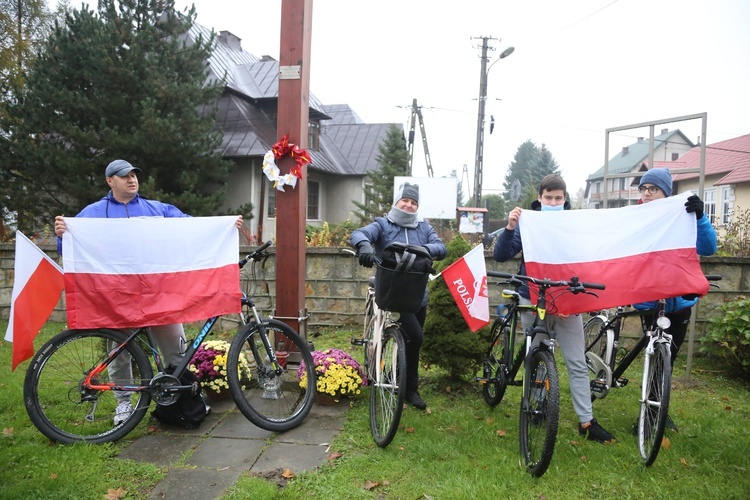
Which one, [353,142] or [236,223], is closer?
[236,223]

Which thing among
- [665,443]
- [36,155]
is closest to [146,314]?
[665,443]

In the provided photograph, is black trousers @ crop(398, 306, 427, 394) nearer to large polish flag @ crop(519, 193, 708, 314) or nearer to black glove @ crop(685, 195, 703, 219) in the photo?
large polish flag @ crop(519, 193, 708, 314)

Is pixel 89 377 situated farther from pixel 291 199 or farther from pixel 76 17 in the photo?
pixel 76 17

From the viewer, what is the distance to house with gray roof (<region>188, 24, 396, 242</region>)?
60.6 feet

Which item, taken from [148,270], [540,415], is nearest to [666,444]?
[540,415]

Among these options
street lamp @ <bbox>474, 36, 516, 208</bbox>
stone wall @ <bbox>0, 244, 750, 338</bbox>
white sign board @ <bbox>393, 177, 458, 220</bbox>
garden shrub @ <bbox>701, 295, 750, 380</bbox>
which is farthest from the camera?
street lamp @ <bbox>474, 36, 516, 208</bbox>

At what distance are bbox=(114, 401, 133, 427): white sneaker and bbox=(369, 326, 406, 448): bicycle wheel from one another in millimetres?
1723

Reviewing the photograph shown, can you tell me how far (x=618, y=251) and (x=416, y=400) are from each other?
1.89 metres

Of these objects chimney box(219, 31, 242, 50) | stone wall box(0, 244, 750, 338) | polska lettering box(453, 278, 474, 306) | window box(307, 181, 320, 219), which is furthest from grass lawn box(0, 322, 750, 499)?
chimney box(219, 31, 242, 50)

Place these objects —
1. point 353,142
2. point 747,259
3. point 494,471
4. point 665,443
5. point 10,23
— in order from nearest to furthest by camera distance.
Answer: point 494,471 < point 665,443 < point 747,259 < point 10,23 < point 353,142

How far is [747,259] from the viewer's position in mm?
5695

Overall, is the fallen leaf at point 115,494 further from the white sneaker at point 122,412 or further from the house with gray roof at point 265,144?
the house with gray roof at point 265,144

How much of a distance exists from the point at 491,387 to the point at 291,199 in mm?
2297

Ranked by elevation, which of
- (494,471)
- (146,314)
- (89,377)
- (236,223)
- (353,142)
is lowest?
(494,471)
